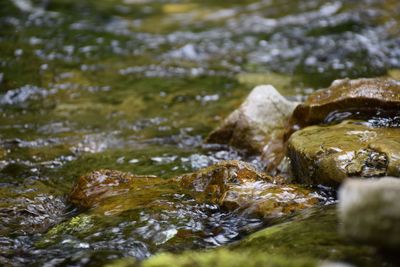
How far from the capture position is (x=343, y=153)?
4336 mm

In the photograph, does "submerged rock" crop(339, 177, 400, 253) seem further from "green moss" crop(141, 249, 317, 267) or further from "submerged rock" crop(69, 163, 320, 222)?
"submerged rock" crop(69, 163, 320, 222)

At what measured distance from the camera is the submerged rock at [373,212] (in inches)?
91.4

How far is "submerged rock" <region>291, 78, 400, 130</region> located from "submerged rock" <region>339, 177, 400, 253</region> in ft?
9.86

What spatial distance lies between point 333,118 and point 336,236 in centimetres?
256

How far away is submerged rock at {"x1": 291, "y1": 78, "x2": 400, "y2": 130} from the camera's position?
5.23 meters

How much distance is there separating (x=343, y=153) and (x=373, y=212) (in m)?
2.06

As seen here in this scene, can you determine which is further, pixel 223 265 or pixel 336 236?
pixel 336 236

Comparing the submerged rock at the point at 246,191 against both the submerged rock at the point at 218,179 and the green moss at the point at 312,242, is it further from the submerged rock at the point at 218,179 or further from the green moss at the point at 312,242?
the green moss at the point at 312,242

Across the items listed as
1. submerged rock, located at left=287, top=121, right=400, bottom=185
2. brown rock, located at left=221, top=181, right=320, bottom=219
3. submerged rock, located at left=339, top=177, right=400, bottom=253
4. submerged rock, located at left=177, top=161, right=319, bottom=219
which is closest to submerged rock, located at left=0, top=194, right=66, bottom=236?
submerged rock, located at left=177, top=161, right=319, bottom=219

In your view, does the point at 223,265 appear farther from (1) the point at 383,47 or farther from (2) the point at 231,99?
(1) the point at 383,47

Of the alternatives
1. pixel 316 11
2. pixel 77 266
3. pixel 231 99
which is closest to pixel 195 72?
pixel 231 99

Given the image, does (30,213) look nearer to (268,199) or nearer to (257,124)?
(268,199)

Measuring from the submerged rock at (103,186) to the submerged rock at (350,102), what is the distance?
71.2 inches

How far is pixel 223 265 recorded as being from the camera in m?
2.79
